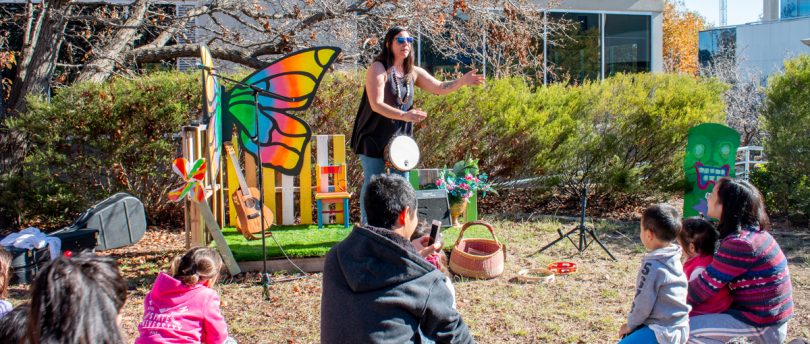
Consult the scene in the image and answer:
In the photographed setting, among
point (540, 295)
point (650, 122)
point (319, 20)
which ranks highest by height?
point (319, 20)

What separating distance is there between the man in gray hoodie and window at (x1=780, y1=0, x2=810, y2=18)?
36584 millimetres

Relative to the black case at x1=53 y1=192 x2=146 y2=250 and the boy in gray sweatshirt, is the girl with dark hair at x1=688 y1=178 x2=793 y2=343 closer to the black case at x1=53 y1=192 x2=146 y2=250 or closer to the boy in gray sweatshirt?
the boy in gray sweatshirt

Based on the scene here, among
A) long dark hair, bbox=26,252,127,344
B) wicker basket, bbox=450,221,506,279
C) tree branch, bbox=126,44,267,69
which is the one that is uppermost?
tree branch, bbox=126,44,267,69

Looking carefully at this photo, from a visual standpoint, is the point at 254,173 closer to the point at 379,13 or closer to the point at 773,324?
the point at 379,13

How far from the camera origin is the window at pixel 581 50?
46.9 ft

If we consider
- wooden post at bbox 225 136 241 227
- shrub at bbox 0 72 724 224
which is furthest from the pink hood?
shrub at bbox 0 72 724 224

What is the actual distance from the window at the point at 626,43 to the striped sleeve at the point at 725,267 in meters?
12.2

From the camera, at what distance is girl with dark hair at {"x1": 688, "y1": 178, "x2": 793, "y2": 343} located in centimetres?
309

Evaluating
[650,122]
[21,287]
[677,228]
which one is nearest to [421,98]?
[650,122]

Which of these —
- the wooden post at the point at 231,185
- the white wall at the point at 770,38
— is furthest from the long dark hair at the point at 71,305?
the white wall at the point at 770,38

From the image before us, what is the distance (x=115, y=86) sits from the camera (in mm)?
6918

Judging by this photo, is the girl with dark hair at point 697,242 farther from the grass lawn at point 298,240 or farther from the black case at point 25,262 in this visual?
the black case at point 25,262

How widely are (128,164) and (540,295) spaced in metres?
4.43

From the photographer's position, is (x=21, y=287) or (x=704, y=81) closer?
(x=21, y=287)
